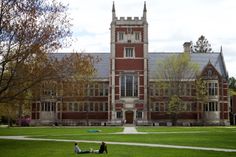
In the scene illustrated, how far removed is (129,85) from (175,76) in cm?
716

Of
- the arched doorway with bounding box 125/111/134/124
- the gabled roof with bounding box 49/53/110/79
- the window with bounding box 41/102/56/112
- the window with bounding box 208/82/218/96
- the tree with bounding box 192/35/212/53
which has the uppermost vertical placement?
the tree with bounding box 192/35/212/53

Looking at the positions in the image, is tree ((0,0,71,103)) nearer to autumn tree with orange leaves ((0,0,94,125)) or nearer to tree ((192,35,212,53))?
autumn tree with orange leaves ((0,0,94,125))

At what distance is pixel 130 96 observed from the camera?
69.3m

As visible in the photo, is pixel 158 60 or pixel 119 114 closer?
pixel 119 114

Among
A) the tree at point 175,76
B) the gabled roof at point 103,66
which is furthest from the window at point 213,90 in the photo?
the gabled roof at point 103,66

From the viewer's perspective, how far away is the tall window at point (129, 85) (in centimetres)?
6950

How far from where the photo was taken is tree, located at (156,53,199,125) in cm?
6688

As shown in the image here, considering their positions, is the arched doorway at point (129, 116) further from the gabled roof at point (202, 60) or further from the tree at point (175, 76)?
the gabled roof at point (202, 60)

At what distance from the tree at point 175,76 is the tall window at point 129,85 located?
12.6ft

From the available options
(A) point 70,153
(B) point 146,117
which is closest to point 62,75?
(A) point 70,153

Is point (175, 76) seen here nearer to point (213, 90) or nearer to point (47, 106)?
point (213, 90)

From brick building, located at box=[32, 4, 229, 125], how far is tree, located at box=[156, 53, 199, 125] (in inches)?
44.4

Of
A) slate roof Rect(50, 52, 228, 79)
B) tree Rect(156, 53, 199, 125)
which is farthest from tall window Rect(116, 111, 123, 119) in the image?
slate roof Rect(50, 52, 228, 79)

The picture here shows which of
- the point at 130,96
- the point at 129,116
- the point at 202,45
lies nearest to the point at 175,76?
the point at 130,96
